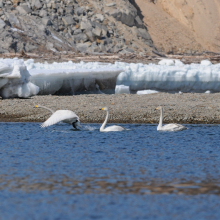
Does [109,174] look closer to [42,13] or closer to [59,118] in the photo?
[59,118]

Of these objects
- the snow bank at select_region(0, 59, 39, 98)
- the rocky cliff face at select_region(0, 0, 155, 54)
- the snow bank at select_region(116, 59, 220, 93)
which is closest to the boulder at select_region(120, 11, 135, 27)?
the rocky cliff face at select_region(0, 0, 155, 54)

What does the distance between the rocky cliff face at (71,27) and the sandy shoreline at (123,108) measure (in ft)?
80.6

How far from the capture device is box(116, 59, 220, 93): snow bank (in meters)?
26.6

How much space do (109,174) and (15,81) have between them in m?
12.1

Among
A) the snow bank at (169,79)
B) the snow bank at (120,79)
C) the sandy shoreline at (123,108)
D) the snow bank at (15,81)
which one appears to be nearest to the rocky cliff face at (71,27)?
the snow bank at (120,79)

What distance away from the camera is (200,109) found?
787 inches

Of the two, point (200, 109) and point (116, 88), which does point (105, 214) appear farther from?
point (116, 88)

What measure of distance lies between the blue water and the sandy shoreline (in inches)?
103

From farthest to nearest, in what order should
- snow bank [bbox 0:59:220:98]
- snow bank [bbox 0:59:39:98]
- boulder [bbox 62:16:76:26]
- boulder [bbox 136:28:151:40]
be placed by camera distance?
boulder [bbox 136:28:151:40]
boulder [bbox 62:16:76:26]
snow bank [bbox 0:59:220:98]
snow bank [bbox 0:59:39:98]

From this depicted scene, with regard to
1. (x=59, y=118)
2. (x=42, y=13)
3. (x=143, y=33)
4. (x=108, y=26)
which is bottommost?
(x=59, y=118)

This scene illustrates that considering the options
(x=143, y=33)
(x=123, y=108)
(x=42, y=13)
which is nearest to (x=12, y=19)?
(x=42, y=13)

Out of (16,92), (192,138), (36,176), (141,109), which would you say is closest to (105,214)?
(36,176)

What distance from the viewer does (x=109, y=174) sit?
9859 millimetres

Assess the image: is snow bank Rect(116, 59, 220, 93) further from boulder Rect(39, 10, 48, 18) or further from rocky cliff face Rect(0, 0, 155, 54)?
boulder Rect(39, 10, 48, 18)
